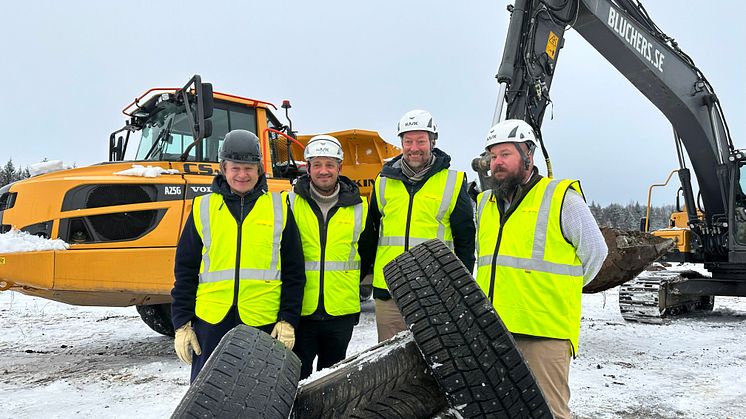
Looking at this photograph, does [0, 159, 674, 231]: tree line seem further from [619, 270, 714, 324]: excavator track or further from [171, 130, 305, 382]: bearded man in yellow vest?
[171, 130, 305, 382]: bearded man in yellow vest

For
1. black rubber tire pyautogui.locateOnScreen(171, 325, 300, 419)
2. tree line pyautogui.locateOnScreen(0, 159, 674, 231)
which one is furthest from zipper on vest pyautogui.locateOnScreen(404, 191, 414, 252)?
tree line pyautogui.locateOnScreen(0, 159, 674, 231)

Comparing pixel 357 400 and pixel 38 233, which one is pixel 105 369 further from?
pixel 357 400

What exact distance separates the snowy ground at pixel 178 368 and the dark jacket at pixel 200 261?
165cm

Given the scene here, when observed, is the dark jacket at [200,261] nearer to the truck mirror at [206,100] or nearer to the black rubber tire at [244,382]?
the black rubber tire at [244,382]

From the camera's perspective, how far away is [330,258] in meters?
3.49

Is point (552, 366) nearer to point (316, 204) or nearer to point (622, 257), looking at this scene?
point (316, 204)

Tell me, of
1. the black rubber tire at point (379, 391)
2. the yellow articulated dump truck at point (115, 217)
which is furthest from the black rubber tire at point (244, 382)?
the yellow articulated dump truck at point (115, 217)

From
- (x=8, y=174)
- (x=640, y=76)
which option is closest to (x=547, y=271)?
(x=640, y=76)

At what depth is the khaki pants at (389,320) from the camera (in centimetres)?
375

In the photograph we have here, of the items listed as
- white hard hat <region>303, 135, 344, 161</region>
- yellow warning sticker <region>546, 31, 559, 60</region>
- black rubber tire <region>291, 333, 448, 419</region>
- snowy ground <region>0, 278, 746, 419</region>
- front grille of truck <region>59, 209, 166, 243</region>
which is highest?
yellow warning sticker <region>546, 31, 559, 60</region>

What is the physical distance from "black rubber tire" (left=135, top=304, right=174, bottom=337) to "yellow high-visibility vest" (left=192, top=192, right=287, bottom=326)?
4.51 meters

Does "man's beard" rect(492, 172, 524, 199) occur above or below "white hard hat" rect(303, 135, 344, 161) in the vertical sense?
below

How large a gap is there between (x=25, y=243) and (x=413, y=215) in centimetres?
384

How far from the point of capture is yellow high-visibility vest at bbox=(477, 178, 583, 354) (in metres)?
2.80
